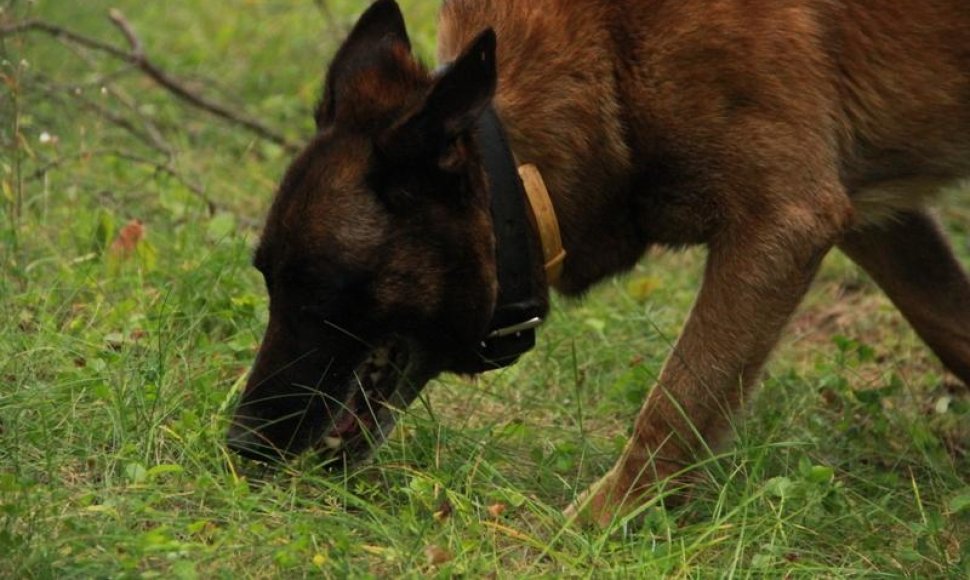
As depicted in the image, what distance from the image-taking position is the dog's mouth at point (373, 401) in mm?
3869

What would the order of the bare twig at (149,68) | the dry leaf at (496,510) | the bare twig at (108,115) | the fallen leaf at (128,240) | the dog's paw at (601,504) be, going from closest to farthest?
the dry leaf at (496,510) → the dog's paw at (601,504) → the fallen leaf at (128,240) → the bare twig at (108,115) → the bare twig at (149,68)

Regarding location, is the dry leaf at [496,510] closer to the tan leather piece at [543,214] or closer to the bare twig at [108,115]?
the tan leather piece at [543,214]

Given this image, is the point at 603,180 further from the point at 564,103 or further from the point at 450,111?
the point at 450,111

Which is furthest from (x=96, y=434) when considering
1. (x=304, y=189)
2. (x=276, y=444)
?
(x=304, y=189)

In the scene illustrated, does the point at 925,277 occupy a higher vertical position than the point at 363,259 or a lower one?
lower

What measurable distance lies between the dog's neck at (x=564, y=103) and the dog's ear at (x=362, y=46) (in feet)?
0.63

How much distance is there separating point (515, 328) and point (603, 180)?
0.43m

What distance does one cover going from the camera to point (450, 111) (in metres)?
3.52

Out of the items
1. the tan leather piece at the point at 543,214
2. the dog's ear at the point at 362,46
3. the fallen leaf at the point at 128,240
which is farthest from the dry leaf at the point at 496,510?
the fallen leaf at the point at 128,240

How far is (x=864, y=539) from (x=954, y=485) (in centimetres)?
51

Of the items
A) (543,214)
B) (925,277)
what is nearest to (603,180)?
(543,214)

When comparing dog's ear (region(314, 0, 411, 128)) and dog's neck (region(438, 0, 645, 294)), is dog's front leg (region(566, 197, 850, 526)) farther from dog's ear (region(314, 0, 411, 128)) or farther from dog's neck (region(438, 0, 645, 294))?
dog's ear (region(314, 0, 411, 128))

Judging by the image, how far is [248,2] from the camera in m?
8.92

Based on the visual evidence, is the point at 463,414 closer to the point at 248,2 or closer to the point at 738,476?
the point at 738,476
